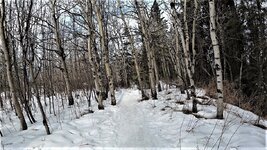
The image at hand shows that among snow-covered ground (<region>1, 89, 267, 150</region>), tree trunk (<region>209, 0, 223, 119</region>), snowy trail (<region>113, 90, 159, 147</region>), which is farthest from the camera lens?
tree trunk (<region>209, 0, 223, 119</region>)

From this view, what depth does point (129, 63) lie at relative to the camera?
4697 centimetres

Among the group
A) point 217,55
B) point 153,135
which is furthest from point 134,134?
point 217,55

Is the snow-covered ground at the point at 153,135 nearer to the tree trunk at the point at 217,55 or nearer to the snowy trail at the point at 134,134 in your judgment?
the snowy trail at the point at 134,134

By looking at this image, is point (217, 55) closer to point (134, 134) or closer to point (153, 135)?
point (153, 135)

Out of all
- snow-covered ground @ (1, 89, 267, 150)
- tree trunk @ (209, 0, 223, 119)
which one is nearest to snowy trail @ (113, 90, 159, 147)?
snow-covered ground @ (1, 89, 267, 150)

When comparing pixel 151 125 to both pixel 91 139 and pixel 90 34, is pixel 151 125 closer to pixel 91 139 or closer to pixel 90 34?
pixel 91 139

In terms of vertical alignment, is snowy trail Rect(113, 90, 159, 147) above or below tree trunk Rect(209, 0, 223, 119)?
below

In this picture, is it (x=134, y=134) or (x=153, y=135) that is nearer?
(x=153, y=135)

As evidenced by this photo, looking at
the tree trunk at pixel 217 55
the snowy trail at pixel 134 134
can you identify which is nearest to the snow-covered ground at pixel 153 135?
the snowy trail at pixel 134 134

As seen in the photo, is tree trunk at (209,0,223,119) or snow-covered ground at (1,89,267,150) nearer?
snow-covered ground at (1,89,267,150)

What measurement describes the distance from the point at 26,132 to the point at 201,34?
2223 cm

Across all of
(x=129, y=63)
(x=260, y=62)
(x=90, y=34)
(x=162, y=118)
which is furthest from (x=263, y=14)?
(x=129, y=63)

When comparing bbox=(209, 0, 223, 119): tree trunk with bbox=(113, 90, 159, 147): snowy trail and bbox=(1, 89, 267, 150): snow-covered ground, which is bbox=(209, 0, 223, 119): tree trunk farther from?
bbox=(113, 90, 159, 147): snowy trail

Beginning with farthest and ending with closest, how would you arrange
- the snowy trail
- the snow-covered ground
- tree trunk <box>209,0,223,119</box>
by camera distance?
tree trunk <box>209,0,223,119</box> → the snowy trail → the snow-covered ground
